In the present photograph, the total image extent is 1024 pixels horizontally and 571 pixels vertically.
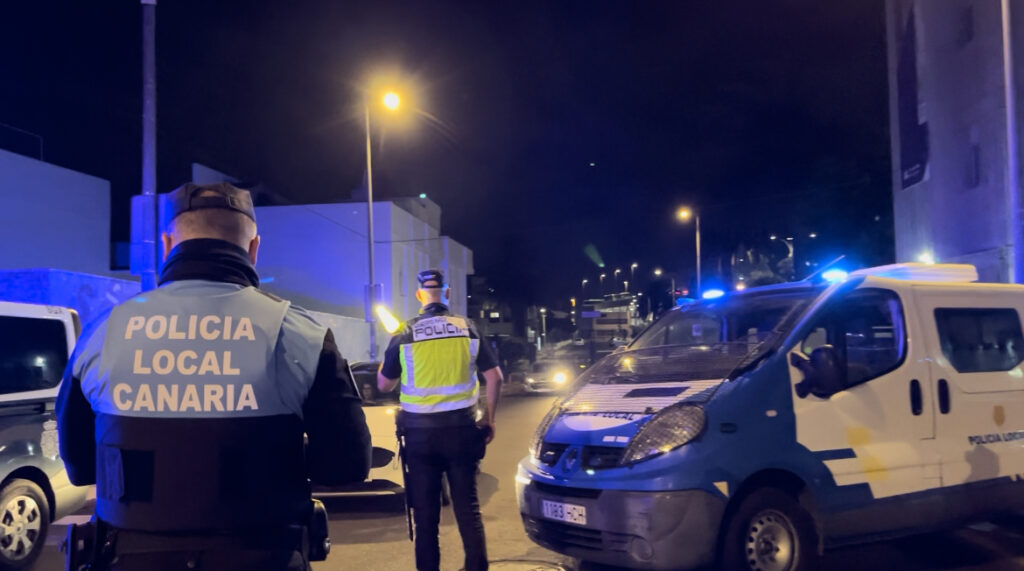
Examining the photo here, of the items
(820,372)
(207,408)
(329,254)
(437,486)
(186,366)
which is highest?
(329,254)

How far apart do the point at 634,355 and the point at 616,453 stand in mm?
1431

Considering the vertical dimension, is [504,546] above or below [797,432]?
below

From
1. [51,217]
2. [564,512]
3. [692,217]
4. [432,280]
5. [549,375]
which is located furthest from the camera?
[692,217]

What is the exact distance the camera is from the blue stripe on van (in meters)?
4.74

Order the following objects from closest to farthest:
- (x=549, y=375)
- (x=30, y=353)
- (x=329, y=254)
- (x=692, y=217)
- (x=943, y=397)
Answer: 1. (x=943, y=397)
2. (x=30, y=353)
3. (x=549, y=375)
4. (x=329, y=254)
5. (x=692, y=217)

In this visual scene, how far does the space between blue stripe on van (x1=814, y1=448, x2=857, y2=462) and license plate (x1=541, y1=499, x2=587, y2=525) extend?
147cm

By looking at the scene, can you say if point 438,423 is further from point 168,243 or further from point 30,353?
point 30,353

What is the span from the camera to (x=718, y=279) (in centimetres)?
1209

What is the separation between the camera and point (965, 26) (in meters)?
23.9

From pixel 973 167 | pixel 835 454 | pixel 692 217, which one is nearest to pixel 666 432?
pixel 835 454

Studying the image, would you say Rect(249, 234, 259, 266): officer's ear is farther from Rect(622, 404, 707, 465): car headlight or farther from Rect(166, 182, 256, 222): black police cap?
Rect(622, 404, 707, 465): car headlight

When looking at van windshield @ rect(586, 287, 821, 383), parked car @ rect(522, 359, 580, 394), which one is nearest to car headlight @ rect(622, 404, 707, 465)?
van windshield @ rect(586, 287, 821, 383)

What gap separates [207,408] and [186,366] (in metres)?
0.13

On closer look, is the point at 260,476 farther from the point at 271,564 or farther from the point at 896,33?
the point at 896,33
